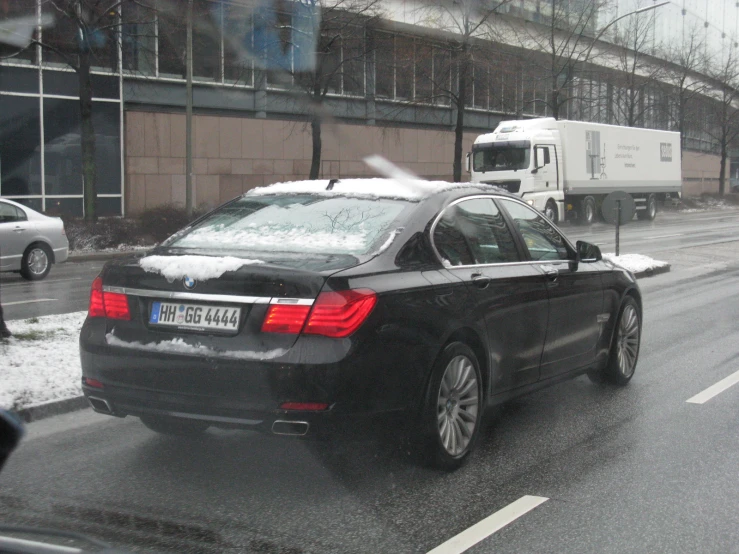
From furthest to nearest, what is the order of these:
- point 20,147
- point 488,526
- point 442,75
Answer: point 442,75
point 20,147
point 488,526

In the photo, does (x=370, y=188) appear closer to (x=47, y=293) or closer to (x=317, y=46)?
(x=317, y=46)

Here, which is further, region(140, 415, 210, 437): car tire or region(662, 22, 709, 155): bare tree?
region(662, 22, 709, 155): bare tree

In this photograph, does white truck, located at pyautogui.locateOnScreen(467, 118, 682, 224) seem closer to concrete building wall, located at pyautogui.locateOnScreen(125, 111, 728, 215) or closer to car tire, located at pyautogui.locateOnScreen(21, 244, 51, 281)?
concrete building wall, located at pyautogui.locateOnScreen(125, 111, 728, 215)

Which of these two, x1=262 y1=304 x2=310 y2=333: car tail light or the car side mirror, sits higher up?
the car side mirror

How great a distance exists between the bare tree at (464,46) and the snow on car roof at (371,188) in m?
10.6

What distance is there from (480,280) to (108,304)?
6.48ft

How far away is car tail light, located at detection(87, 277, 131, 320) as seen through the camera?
493 cm

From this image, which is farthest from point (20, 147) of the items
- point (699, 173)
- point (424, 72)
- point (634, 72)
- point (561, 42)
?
point (699, 173)

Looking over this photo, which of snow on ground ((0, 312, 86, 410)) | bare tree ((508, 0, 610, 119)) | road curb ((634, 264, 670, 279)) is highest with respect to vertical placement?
bare tree ((508, 0, 610, 119))

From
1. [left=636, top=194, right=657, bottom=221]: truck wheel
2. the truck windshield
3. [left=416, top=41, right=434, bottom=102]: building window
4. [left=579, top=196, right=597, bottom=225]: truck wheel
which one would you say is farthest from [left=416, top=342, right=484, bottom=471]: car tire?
[left=636, top=194, right=657, bottom=221]: truck wheel

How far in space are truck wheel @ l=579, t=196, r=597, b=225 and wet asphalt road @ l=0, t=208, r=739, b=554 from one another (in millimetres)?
29323

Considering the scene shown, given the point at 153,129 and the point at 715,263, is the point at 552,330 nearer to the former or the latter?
the point at 715,263

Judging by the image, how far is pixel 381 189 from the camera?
222 inches

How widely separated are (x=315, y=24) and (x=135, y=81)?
21.3 meters
